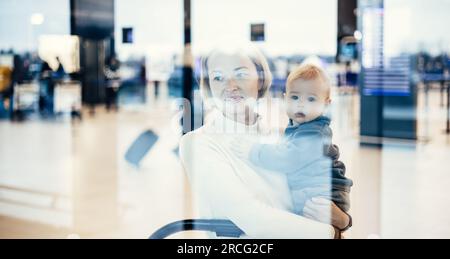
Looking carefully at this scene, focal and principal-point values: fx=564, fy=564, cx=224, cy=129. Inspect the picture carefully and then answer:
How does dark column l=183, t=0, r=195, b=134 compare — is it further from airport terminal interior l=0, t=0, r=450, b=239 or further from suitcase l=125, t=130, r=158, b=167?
suitcase l=125, t=130, r=158, b=167

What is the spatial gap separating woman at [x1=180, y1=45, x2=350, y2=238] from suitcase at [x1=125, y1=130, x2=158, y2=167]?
3.67 m

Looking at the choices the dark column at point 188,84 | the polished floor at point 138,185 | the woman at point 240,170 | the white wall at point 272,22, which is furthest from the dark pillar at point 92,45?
the woman at point 240,170

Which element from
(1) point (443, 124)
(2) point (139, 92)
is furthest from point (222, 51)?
(2) point (139, 92)

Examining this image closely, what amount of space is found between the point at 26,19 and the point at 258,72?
2.62 m

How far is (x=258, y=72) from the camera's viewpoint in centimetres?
203

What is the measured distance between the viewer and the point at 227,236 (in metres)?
1.98

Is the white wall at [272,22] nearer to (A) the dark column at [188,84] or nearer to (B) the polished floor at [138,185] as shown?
(A) the dark column at [188,84]

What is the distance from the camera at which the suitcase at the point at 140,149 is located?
5.84 m

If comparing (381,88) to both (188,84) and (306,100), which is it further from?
(306,100)

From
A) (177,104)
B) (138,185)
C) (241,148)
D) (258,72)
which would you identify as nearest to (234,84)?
(258,72)

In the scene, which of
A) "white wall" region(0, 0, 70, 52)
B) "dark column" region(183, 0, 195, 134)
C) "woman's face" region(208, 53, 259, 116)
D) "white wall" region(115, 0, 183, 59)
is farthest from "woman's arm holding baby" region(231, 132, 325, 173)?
"white wall" region(0, 0, 70, 52)

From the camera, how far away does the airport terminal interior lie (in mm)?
2434

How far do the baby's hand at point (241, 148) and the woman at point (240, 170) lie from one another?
0.02m

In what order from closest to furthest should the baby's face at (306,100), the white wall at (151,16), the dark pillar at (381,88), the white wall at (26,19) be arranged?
the baby's face at (306,100) < the white wall at (151,16) < the white wall at (26,19) < the dark pillar at (381,88)
